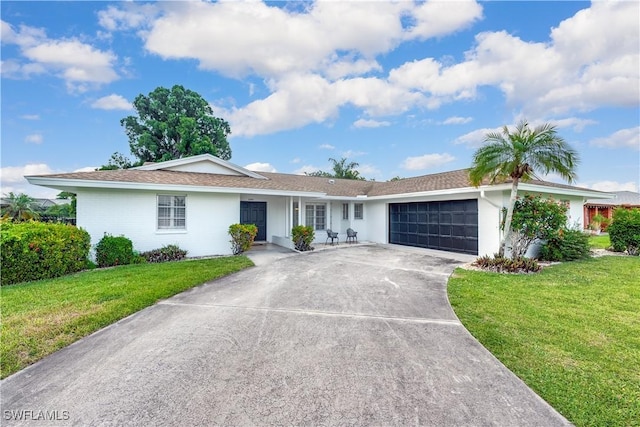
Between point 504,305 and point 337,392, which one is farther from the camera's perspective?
point 504,305

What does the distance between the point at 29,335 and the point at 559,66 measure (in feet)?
56.3

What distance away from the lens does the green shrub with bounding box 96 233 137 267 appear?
9.38m

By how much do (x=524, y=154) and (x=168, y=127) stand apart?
95.4 feet

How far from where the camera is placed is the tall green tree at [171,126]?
2697 cm

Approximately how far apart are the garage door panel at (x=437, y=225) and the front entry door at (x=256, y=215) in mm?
7068

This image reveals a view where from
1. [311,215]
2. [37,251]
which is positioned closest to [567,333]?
[37,251]

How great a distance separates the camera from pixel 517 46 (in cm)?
1133

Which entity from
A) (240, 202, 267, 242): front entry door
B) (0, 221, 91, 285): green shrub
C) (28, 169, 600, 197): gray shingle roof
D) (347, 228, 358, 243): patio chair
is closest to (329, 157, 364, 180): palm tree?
(28, 169, 600, 197): gray shingle roof

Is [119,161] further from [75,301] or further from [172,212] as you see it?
[75,301]

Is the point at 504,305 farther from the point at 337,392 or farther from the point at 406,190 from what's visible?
the point at 406,190

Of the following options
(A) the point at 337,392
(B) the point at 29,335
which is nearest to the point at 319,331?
(A) the point at 337,392

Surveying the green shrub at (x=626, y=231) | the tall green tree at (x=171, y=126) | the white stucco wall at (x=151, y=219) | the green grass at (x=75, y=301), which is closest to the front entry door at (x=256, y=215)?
the white stucco wall at (x=151, y=219)

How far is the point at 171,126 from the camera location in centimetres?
2788

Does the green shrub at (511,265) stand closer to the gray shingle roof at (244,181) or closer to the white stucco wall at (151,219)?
the gray shingle roof at (244,181)
